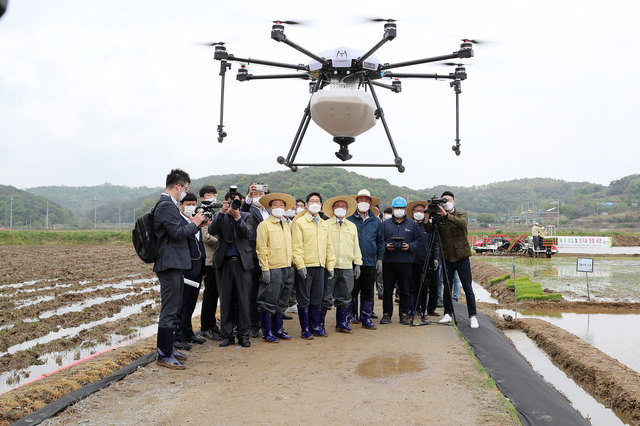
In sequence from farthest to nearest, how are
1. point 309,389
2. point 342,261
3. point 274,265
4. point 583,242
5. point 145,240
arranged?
point 583,242, point 342,261, point 274,265, point 145,240, point 309,389

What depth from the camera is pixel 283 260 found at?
6.17 meters

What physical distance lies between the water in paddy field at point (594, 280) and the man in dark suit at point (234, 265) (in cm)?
1006

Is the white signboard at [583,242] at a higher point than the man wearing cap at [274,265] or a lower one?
lower

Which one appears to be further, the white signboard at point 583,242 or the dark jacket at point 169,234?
the white signboard at point 583,242

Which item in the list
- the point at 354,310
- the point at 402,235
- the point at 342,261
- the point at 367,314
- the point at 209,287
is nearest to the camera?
the point at 209,287

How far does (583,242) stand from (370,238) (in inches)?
1110

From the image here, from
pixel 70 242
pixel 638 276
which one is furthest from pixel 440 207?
pixel 70 242

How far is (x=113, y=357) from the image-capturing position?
5.60 m

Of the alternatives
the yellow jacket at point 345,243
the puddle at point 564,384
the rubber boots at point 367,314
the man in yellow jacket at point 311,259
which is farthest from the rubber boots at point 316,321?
the puddle at point 564,384

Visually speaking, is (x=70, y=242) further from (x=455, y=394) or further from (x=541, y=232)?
(x=455, y=394)

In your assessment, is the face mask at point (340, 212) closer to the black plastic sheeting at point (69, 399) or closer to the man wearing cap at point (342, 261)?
the man wearing cap at point (342, 261)

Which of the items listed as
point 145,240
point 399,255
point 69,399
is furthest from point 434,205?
point 69,399

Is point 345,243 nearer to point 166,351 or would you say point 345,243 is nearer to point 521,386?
point 166,351

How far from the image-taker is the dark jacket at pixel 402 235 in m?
7.25
